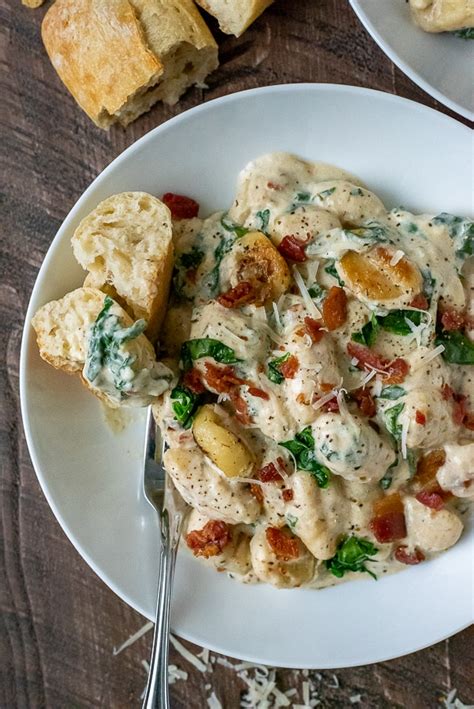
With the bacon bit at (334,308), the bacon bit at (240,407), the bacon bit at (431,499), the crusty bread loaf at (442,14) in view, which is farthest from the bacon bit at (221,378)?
the crusty bread loaf at (442,14)

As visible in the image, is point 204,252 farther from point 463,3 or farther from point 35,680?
point 35,680

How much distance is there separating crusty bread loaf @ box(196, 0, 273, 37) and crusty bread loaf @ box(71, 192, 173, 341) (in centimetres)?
64

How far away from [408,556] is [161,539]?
0.76 metres

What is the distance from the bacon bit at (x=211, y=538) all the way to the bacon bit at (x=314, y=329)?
656 mm

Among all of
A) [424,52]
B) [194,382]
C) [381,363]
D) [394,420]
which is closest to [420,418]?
[394,420]

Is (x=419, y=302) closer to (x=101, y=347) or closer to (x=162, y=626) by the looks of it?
(x=101, y=347)

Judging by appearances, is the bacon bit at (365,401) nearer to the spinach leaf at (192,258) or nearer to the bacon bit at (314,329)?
the bacon bit at (314,329)

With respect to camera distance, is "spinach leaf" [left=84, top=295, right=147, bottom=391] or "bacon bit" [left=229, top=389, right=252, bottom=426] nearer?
"spinach leaf" [left=84, top=295, right=147, bottom=391]

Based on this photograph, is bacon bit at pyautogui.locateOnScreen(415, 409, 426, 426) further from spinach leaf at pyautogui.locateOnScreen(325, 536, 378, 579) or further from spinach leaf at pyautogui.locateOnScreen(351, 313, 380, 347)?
spinach leaf at pyautogui.locateOnScreen(325, 536, 378, 579)

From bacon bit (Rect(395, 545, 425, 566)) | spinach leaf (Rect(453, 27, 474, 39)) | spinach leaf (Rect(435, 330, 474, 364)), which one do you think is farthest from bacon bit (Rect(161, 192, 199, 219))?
bacon bit (Rect(395, 545, 425, 566))

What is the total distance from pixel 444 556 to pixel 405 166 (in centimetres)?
121

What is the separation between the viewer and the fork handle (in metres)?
2.28

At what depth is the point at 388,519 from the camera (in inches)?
89.3

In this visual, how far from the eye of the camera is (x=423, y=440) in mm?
2143
